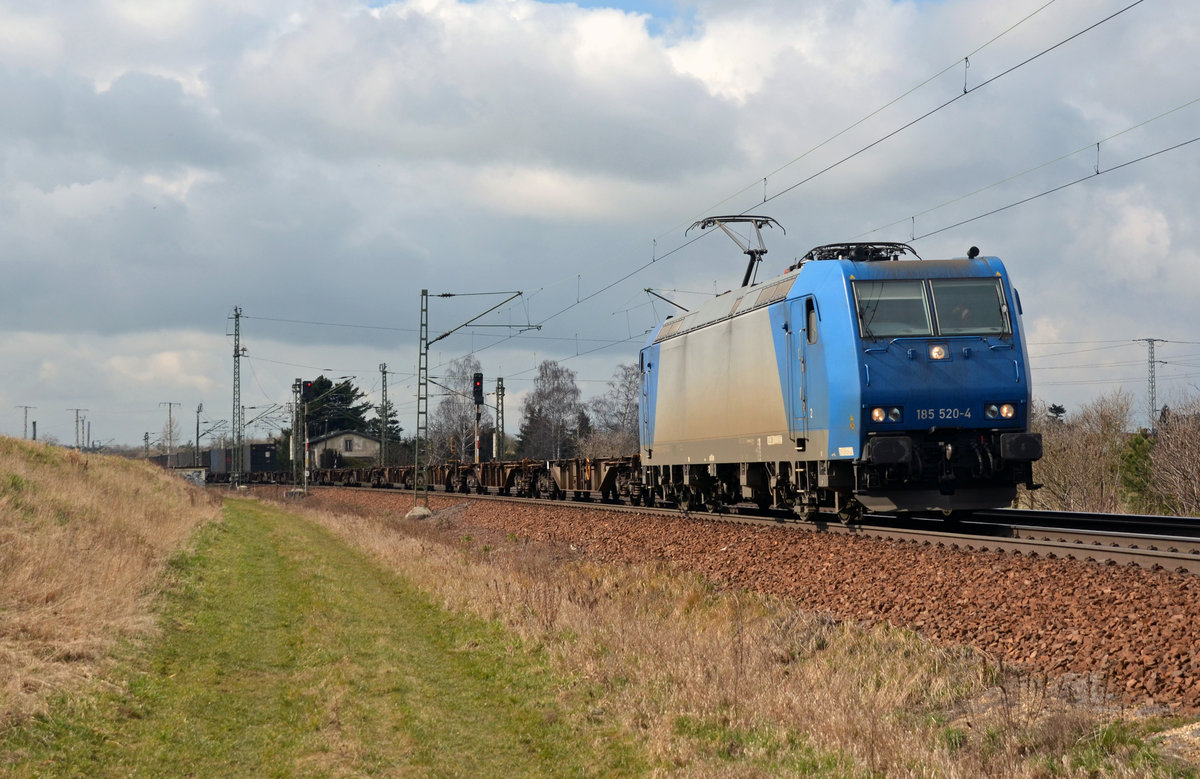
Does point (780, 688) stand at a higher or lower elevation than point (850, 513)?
lower

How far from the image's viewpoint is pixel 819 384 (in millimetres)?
15484

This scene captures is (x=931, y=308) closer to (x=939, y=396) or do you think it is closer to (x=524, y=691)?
(x=939, y=396)

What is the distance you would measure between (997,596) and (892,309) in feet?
20.7

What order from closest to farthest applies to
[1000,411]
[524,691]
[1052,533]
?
[524,691] < [1052,533] < [1000,411]

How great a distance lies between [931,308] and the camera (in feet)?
49.8

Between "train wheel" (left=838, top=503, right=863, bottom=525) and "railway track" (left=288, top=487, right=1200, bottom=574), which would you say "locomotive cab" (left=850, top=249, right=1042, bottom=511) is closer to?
"railway track" (left=288, top=487, right=1200, bottom=574)

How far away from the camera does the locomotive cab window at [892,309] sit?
1493 centimetres

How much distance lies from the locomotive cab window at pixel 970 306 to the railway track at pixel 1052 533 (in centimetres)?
286

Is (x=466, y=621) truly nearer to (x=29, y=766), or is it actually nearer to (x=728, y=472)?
(x=29, y=766)

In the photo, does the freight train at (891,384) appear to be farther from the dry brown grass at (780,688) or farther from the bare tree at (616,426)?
the bare tree at (616,426)

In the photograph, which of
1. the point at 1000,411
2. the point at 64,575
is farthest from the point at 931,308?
the point at 64,575

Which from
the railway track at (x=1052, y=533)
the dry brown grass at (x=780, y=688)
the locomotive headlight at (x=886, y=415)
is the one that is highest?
the locomotive headlight at (x=886, y=415)

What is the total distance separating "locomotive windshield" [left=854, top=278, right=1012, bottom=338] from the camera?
15.0 meters

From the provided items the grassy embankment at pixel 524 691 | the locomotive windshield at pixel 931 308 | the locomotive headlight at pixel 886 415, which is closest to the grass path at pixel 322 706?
the grassy embankment at pixel 524 691
